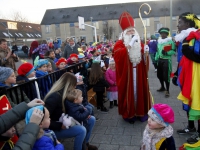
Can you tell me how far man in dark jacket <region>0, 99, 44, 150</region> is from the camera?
5.14ft

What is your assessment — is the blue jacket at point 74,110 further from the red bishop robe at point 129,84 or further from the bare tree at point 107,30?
the bare tree at point 107,30

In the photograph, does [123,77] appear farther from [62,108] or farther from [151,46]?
[151,46]

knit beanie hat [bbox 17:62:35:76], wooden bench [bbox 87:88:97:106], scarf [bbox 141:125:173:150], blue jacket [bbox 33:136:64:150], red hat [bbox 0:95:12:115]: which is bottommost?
wooden bench [bbox 87:88:97:106]

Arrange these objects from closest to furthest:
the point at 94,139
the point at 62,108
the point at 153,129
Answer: the point at 153,129, the point at 62,108, the point at 94,139

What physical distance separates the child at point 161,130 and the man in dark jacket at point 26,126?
135cm

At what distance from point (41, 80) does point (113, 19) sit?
44.9 meters

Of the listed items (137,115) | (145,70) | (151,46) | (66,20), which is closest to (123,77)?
(145,70)

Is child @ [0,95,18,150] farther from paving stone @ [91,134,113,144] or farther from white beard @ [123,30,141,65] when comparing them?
white beard @ [123,30,141,65]

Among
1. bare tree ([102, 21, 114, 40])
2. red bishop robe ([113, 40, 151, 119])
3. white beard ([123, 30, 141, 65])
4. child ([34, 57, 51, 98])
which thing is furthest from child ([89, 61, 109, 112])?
bare tree ([102, 21, 114, 40])

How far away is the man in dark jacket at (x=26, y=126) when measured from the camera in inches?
61.6

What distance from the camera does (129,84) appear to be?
4098 mm

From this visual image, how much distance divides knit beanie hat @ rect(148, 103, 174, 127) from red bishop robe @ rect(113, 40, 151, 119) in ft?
5.78

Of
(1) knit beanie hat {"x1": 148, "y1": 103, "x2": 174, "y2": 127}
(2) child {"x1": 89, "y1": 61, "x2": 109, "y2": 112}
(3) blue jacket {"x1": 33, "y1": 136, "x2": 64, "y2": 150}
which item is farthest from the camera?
(2) child {"x1": 89, "y1": 61, "x2": 109, "y2": 112}

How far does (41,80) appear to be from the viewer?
347cm
